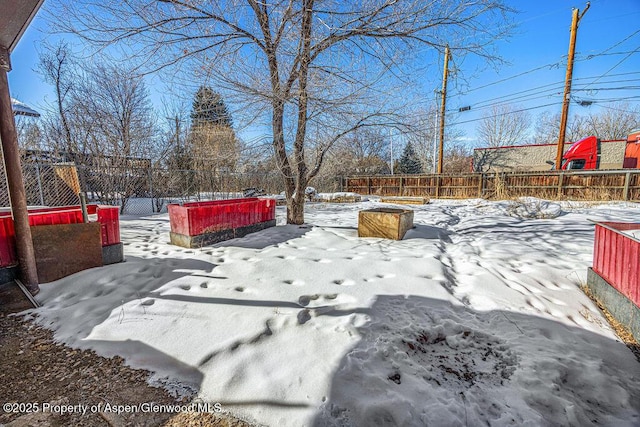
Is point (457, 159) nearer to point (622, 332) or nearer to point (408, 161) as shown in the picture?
point (408, 161)

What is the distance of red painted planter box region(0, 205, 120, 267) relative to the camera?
2971mm

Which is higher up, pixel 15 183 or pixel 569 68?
pixel 569 68

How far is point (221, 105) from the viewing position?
18.9 feet

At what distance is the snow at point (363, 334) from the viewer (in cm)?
167

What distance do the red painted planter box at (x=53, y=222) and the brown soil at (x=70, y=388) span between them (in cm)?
104

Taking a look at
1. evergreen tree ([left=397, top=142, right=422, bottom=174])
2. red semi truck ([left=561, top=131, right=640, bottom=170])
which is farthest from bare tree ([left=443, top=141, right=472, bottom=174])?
red semi truck ([left=561, top=131, right=640, bottom=170])

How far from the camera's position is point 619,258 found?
106 inches

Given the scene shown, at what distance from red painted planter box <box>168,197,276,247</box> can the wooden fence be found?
13337 mm

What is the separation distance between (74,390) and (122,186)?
9.68m

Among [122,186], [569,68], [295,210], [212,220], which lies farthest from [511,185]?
[122,186]

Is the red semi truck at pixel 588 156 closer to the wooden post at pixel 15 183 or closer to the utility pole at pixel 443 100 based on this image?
the utility pole at pixel 443 100

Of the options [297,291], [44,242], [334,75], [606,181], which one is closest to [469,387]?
[297,291]

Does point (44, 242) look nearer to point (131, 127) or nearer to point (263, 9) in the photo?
point (263, 9)

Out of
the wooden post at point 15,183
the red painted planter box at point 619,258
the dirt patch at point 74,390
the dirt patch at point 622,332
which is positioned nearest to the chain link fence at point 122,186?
the wooden post at point 15,183
